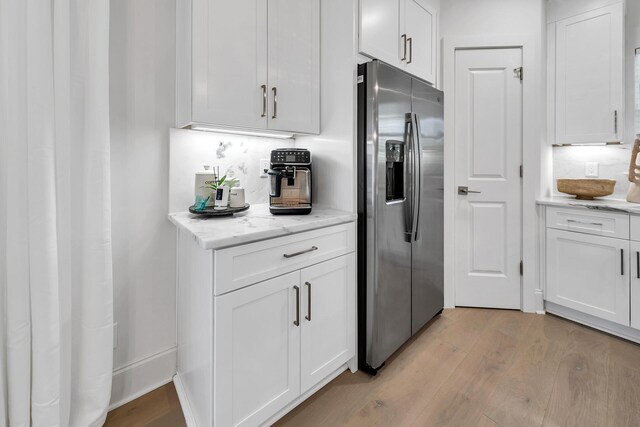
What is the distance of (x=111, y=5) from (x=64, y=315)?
56.2 inches

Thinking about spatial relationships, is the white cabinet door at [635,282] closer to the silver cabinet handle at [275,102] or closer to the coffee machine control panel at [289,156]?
the coffee machine control panel at [289,156]

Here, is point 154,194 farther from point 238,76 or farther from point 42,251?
point 238,76

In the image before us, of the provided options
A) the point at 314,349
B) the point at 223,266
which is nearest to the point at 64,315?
the point at 223,266

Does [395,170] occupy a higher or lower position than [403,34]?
lower

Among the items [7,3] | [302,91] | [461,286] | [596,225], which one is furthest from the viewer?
[461,286]

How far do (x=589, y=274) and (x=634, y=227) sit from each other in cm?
44

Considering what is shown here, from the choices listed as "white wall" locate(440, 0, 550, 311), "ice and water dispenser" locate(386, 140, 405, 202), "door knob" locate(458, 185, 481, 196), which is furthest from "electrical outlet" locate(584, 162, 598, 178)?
"ice and water dispenser" locate(386, 140, 405, 202)

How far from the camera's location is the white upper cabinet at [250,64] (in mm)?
1471

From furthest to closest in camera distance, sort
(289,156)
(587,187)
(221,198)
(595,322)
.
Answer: (587,187)
(595,322)
(289,156)
(221,198)

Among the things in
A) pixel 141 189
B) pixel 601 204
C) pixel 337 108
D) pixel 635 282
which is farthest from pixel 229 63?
pixel 635 282

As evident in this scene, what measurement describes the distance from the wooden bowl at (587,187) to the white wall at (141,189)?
9.66 feet

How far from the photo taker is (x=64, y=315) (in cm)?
134

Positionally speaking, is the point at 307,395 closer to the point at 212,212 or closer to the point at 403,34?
the point at 212,212

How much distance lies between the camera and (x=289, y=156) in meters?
1.77
